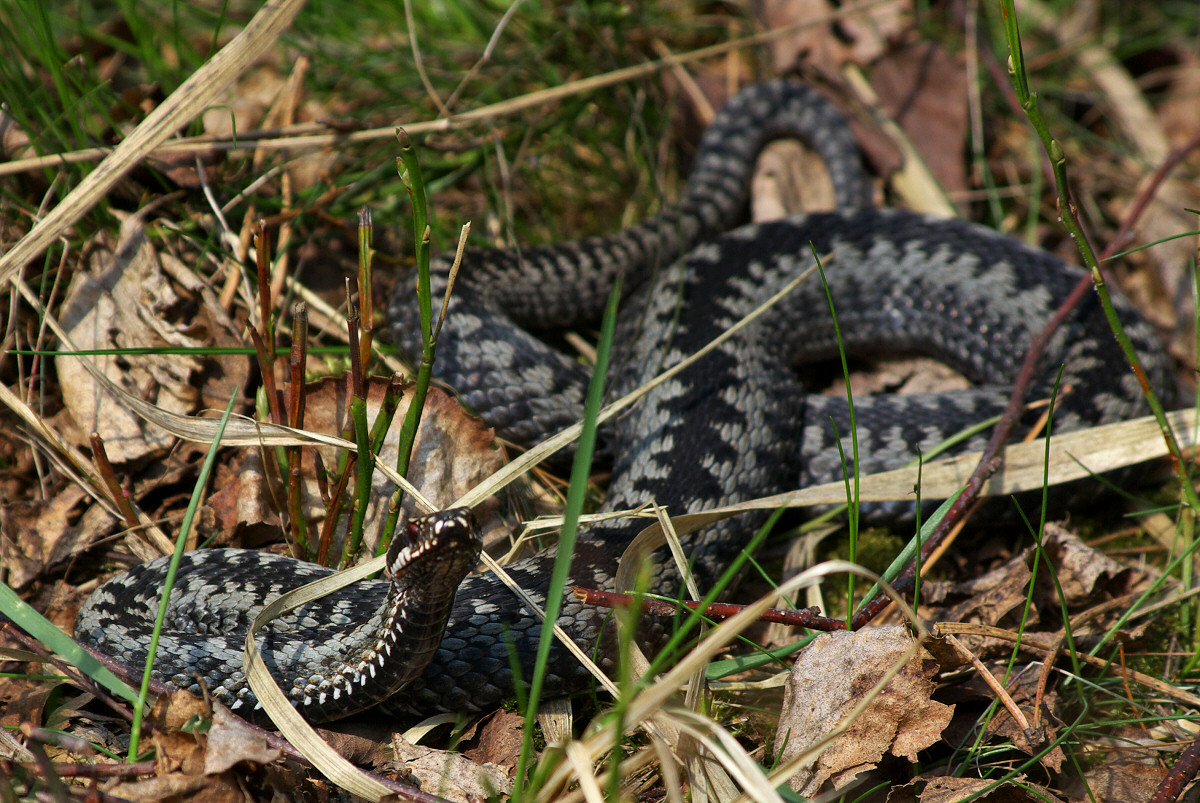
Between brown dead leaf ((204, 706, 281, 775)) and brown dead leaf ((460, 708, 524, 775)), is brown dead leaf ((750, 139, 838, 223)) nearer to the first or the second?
brown dead leaf ((460, 708, 524, 775))

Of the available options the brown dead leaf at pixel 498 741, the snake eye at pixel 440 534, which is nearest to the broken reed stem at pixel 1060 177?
the snake eye at pixel 440 534

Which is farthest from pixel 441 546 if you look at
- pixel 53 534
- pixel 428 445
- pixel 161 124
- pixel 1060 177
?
pixel 161 124

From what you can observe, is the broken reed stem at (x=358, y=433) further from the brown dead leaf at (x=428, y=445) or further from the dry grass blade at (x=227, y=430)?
the brown dead leaf at (x=428, y=445)

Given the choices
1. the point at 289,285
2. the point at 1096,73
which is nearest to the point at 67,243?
the point at 289,285

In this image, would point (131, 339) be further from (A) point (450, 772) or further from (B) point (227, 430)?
(A) point (450, 772)

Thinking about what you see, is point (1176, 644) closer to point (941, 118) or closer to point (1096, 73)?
point (941, 118)

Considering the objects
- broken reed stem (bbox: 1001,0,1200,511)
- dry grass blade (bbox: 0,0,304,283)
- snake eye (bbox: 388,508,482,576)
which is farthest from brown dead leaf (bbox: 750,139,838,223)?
snake eye (bbox: 388,508,482,576)

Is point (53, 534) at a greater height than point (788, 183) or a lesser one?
lesser
